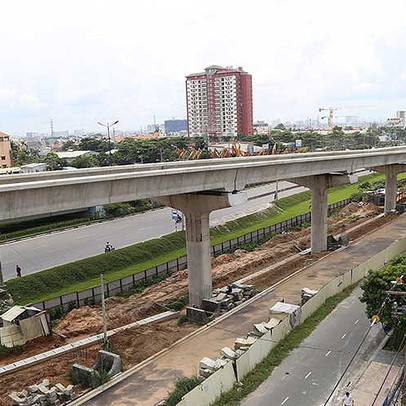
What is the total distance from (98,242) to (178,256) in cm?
855

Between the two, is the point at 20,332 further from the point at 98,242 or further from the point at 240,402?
the point at 98,242

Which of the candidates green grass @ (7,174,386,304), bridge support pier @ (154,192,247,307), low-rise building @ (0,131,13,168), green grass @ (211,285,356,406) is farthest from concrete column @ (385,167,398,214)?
low-rise building @ (0,131,13,168)

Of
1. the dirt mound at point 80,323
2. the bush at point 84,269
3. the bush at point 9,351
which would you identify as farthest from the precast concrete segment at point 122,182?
the bush at point 84,269

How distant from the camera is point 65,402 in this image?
2003 cm

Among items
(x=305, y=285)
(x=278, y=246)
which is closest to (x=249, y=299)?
(x=305, y=285)

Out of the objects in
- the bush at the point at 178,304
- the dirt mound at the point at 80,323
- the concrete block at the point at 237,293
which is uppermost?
the concrete block at the point at 237,293

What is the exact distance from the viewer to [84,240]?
5112 cm

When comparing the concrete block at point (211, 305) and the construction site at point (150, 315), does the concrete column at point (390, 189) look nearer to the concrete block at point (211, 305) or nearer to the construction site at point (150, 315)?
the construction site at point (150, 315)

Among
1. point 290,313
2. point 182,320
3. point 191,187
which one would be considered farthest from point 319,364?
point 191,187

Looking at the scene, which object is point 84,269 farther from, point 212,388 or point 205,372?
point 212,388

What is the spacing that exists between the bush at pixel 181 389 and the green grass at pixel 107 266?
20199 mm

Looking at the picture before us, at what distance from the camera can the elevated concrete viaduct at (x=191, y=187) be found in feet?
72.6

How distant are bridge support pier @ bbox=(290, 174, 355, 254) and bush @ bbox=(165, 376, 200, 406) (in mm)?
28080

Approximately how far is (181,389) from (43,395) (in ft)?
18.2
